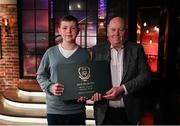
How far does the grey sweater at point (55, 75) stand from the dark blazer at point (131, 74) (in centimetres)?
12

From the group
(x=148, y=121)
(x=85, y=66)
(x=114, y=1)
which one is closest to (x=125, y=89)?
(x=85, y=66)

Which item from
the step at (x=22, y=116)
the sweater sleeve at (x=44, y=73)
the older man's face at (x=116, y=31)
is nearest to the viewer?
the older man's face at (x=116, y=31)

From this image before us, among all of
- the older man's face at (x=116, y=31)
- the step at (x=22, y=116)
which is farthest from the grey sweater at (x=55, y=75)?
the step at (x=22, y=116)

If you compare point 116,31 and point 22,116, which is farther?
point 22,116

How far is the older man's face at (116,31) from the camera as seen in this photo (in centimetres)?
216

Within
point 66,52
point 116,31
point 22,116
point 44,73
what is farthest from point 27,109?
point 116,31

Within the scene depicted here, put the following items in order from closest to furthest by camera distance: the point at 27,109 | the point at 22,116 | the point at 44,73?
the point at 44,73 < the point at 22,116 < the point at 27,109

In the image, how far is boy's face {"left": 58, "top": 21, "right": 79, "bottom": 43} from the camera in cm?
218

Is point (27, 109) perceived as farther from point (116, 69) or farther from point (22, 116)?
point (116, 69)

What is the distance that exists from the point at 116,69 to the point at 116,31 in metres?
0.30

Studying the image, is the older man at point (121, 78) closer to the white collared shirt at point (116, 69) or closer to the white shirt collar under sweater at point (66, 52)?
the white collared shirt at point (116, 69)

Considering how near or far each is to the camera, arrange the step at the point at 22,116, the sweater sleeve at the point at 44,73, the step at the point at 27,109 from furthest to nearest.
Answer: the step at the point at 27,109 < the step at the point at 22,116 < the sweater sleeve at the point at 44,73

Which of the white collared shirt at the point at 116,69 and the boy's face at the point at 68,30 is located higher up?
the boy's face at the point at 68,30

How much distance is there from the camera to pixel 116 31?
2168 millimetres
